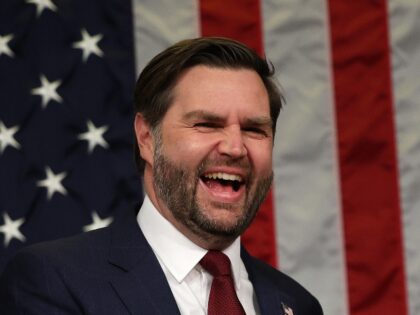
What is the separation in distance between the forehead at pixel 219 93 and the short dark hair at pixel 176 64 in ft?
0.05

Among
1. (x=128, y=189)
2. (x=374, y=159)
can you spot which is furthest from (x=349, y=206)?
(x=128, y=189)

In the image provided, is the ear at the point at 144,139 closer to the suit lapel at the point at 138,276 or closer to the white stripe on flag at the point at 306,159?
the suit lapel at the point at 138,276

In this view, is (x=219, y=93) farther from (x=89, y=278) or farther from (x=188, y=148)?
(x=89, y=278)

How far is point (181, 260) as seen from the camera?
6.03 feet

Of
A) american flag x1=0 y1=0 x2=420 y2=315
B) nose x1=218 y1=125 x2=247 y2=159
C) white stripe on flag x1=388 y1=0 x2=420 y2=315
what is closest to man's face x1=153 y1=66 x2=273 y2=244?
nose x1=218 y1=125 x2=247 y2=159

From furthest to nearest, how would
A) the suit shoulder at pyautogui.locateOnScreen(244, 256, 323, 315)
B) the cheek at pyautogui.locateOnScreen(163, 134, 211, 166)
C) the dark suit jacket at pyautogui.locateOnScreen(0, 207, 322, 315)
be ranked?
the suit shoulder at pyautogui.locateOnScreen(244, 256, 323, 315)
the cheek at pyautogui.locateOnScreen(163, 134, 211, 166)
the dark suit jacket at pyautogui.locateOnScreen(0, 207, 322, 315)

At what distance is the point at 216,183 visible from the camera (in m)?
1.85

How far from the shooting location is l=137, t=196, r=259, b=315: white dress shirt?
1.82 metres

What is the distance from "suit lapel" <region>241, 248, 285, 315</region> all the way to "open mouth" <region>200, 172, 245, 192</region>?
0.24m

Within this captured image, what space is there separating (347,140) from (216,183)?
1.04 m

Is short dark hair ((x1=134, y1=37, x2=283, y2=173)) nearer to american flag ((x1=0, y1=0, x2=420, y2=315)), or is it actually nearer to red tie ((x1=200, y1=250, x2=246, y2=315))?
red tie ((x1=200, y1=250, x2=246, y2=315))

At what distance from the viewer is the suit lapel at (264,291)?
76.1 inches

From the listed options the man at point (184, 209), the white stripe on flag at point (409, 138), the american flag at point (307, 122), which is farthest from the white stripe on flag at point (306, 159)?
the man at point (184, 209)

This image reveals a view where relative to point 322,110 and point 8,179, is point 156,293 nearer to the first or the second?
point 8,179
